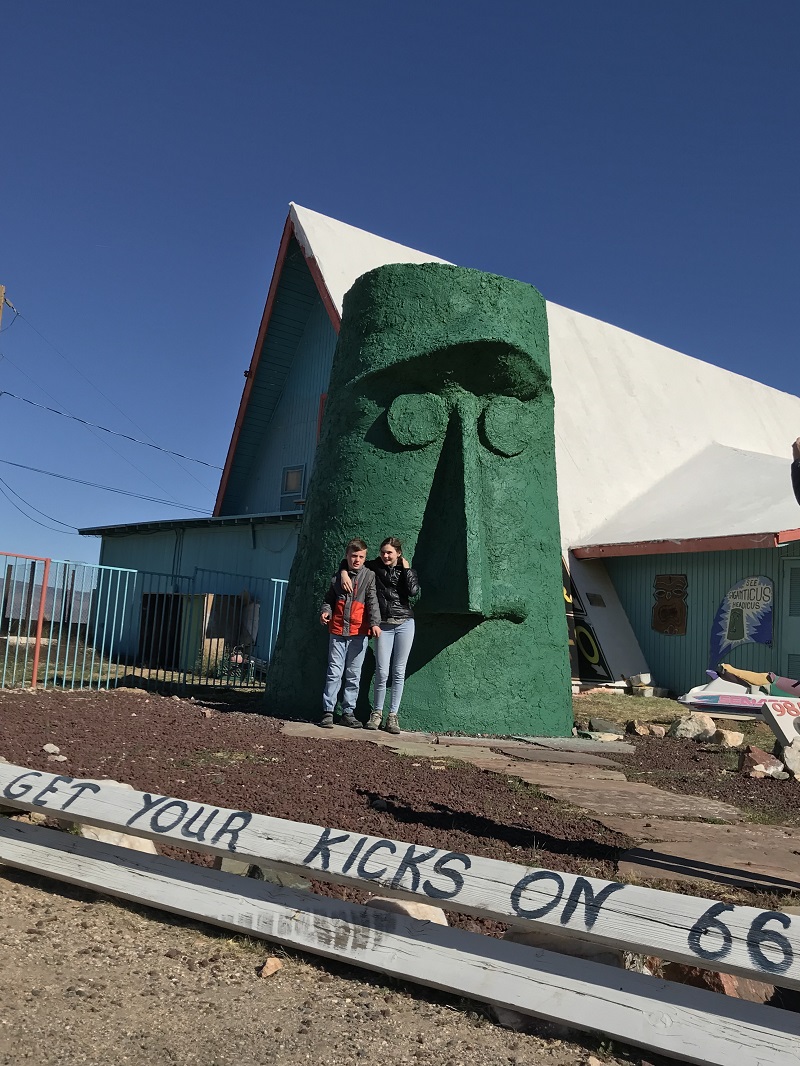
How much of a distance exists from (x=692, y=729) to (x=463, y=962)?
6339 millimetres

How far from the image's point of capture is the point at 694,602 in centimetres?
1319

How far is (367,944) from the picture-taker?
8.07ft

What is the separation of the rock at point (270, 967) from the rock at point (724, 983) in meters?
1.02

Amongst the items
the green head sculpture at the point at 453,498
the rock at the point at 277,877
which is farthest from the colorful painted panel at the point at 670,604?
the rock at the point at 277,877

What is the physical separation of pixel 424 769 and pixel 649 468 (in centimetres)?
1270

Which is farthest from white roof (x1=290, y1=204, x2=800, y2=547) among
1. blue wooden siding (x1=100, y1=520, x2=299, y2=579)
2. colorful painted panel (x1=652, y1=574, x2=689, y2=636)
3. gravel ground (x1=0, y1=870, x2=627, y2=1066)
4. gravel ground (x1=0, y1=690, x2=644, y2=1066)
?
gravel ground (x1=0, y1=870, x2=627, y2=1066)

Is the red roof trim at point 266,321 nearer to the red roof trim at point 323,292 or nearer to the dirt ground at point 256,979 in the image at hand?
the red roof trim at point 323,292

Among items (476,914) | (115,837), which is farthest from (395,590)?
(476,914)

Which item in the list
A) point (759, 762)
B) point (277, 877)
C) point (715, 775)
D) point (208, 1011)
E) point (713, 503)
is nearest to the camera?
point (208, 1011)

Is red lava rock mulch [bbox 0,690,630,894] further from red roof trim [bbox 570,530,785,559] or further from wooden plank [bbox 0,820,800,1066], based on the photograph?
red roof trim [bbox 570,530,785,559]

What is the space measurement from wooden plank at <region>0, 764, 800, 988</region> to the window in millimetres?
14267

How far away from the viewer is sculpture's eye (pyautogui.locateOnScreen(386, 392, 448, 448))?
23.2ft

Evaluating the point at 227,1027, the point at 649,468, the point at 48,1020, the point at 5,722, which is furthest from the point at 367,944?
the point at 649,468

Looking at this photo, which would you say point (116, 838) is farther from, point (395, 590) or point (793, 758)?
point (793, 758)
